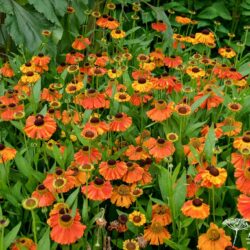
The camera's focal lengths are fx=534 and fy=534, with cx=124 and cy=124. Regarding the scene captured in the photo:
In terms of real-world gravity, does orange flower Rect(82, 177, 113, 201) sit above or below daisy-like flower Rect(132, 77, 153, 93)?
below

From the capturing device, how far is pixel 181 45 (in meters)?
2.51

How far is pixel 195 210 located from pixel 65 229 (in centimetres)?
32

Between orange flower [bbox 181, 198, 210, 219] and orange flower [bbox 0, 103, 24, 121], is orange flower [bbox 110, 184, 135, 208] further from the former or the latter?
orange flower [bbox 0, 103, 24, 121]

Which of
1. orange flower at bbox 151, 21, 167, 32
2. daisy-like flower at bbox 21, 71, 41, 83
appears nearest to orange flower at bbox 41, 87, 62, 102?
daisy-like flower at bbox 21, 71, 41, 83

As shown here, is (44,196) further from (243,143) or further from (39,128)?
(243,143)

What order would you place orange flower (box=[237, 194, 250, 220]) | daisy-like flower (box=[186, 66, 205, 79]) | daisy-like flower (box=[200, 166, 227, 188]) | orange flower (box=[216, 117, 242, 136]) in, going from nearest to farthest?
1. orange flower (box=[237, 194, 250, 220])
2. daisy-like flower (box=[200, 166, 227, 188])
3. orange flower (box=[216, 117, 242, 136])
4. daisy-like flower (box=[186, 66, 205, 79])

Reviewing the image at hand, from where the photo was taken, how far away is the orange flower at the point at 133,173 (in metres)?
1.51

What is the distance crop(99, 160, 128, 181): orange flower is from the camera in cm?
149

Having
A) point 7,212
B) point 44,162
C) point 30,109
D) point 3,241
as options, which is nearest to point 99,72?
point 30,109

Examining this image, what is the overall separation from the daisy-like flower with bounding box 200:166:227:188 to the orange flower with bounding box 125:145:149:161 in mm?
266

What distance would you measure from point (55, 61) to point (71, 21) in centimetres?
24

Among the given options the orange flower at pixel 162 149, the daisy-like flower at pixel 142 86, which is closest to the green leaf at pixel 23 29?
the daisy-like flower at pixel 142 86

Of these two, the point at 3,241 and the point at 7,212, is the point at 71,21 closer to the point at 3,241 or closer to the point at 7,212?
the point at 7,212

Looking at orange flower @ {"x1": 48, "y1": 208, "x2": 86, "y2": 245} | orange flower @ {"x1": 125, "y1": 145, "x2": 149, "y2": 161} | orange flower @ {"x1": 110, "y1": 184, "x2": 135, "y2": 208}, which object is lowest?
orange flower @ {"x1": 110, "y1": 184, "x2": 135, "y2": 208}
